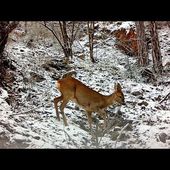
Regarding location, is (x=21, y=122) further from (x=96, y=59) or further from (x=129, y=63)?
(x=129, y=63)

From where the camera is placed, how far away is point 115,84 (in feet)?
13.8

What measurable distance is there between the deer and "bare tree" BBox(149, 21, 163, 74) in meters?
0.63

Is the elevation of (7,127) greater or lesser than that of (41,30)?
lesser

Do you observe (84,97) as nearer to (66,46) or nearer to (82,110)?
(82,110)

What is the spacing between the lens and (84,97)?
4.05 metres

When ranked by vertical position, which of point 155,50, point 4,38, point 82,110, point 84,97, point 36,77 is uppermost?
point 4,38

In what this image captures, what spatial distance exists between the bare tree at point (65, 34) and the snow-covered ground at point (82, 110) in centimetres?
8

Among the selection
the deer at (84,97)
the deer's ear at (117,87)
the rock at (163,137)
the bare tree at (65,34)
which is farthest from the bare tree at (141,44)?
the rock at (163,137)

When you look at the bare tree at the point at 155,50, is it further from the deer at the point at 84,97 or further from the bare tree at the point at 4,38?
the bare tree at the point at 4,38

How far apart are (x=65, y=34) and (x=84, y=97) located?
745 mm

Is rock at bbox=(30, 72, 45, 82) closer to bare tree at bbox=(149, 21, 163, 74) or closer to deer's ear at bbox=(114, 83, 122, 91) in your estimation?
deer's ear at bbox=(114, 83, 122, 91)

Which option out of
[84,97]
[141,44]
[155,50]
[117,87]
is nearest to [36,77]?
[84,97]
